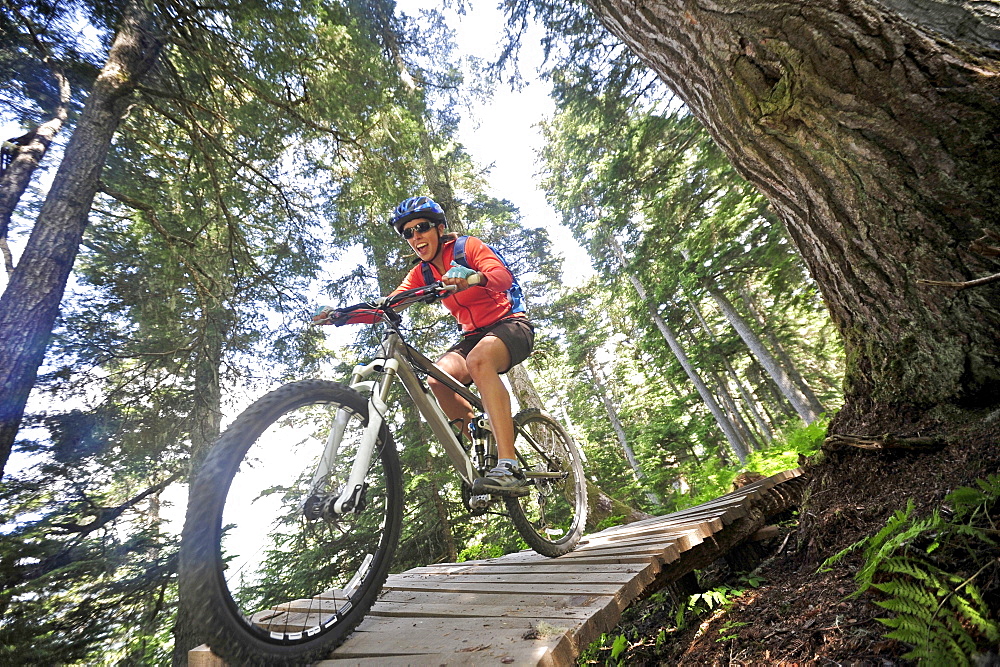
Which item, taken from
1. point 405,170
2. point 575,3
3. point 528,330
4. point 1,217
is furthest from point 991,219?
point 1,217

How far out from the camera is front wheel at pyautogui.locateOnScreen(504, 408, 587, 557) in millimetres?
3207

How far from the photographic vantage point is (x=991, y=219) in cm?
171

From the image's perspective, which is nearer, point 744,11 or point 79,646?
point 744,11

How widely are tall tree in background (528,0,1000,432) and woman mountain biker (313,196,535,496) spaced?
5.95 feet

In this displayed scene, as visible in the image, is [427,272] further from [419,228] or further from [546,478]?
[546,478]

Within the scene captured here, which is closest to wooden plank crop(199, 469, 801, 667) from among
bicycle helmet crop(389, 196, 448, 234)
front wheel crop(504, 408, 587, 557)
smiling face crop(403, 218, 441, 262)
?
front wheel crop(504, 408, 587, 557)

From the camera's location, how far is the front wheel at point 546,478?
10.5ft

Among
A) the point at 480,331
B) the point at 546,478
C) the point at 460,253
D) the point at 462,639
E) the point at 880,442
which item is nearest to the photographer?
the point at 462,639

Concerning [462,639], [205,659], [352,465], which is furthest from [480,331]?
[205,659]

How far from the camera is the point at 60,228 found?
438 centimetres

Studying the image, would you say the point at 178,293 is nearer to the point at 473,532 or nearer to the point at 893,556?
the point at 473,532

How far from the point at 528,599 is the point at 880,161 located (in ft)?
8.96

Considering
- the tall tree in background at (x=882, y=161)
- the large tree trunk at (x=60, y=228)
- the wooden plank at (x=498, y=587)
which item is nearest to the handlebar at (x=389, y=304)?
the wooden plank at (x=498, y=587)

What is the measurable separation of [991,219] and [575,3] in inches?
311
